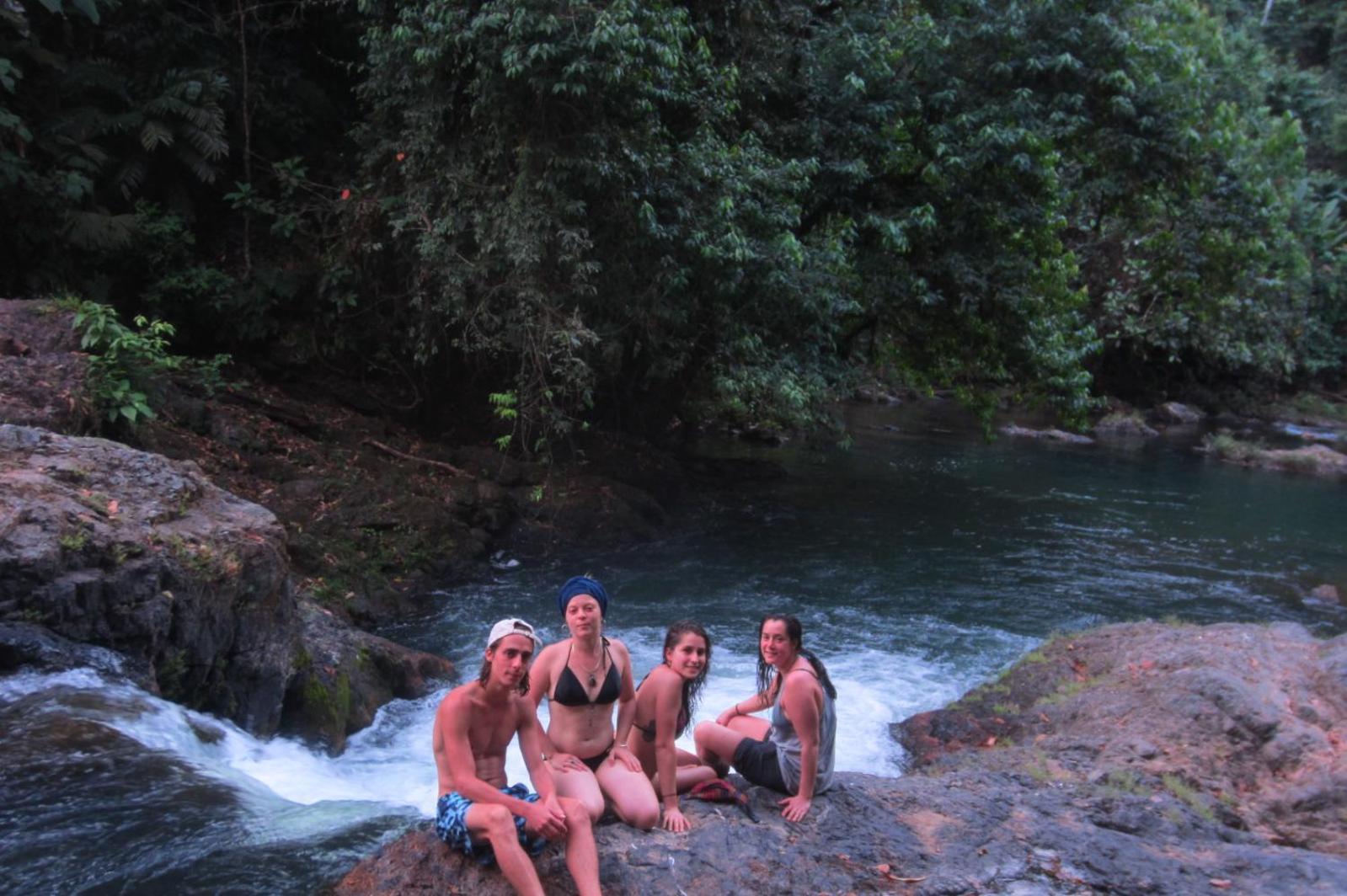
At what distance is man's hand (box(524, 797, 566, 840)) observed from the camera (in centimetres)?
409

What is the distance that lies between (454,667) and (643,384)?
7.62 metres

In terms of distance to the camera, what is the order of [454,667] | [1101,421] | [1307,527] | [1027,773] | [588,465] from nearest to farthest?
[1027,773] < [454,667] < [588,465] < [1307,527] < [1101,421]

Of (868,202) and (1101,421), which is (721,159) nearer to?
(868,202)

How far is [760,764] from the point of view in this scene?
16.9 feet

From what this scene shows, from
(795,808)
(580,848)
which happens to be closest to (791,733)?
(795,808)

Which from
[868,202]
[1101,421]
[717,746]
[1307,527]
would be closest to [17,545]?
[717,746]

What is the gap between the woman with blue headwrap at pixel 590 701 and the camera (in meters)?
4.70

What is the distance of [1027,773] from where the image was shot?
20.1 feet

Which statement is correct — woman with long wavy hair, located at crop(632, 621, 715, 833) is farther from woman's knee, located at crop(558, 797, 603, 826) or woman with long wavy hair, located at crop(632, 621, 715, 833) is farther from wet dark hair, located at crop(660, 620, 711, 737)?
woman's knee, located at crop(558, 797, 603, 826)

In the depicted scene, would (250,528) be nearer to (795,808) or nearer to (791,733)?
(791,733)

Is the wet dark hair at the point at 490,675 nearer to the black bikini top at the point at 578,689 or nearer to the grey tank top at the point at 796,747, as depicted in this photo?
the black bikini top at the point at 578,689

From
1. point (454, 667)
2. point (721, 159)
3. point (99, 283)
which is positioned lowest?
point (454, 667)

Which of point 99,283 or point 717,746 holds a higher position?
point 99,283

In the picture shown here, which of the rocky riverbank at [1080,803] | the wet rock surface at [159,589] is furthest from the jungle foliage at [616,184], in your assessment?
the rocky riverbank at [1080,803]
